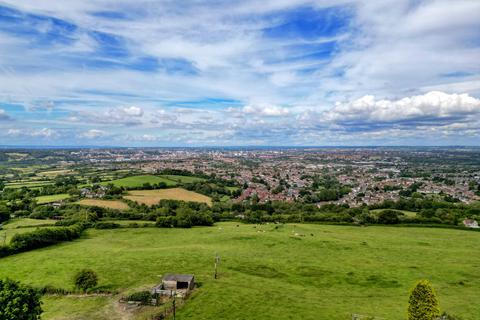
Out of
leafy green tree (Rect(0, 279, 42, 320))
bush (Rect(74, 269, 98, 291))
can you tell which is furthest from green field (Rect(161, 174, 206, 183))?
leafy green tree (Rect(0, 279, 42, 320))

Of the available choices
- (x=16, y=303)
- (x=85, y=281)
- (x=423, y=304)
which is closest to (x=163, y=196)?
(x=85, y=281)

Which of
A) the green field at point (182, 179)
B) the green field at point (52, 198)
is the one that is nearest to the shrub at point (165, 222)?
the green field at point (52, 198)

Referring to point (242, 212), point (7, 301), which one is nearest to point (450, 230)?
point (242, 212)

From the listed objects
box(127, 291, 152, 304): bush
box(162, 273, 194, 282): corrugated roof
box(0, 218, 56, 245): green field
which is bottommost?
box(0, 218, 56, 245): green field

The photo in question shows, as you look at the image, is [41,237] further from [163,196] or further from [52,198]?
[163,196]

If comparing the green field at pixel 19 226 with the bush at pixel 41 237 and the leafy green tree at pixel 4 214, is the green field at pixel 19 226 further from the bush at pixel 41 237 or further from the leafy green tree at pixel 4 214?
the bush at pixel 41 237

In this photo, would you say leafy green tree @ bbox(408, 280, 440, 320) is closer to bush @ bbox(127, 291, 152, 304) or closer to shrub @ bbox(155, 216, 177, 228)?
bush @ bbox(127, 291, 152, 304)

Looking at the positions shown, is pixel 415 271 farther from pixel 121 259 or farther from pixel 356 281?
pixel 121 259
